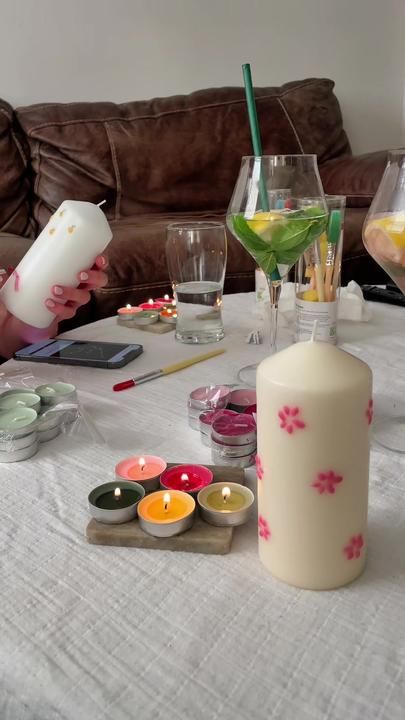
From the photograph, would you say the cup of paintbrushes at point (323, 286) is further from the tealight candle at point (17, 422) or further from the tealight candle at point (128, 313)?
the tealight candle at point (17, 422)

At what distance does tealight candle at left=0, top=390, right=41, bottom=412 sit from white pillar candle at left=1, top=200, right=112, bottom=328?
0.50 feet

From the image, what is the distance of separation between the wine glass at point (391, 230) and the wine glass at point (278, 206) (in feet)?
0.32

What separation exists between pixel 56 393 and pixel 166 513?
25cm

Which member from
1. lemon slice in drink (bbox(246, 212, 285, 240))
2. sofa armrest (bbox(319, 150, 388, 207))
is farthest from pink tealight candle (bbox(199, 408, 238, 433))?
sofa armrest (bbox(319, 150, 388, 207))

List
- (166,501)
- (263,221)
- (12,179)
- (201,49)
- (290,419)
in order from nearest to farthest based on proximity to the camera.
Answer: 1. (290,419)
2. (166,501)
3. (263,221)
4. (12,179)
5. (201,49)

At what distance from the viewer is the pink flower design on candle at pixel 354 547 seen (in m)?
0.38

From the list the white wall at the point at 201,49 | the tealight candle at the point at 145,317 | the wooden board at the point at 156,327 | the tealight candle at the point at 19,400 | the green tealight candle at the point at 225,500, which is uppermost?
the white wall at the point at 201,49

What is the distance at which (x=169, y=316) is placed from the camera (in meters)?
0.98

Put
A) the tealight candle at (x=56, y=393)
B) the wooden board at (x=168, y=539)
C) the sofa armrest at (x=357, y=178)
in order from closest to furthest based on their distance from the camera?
the wooden board at (x=168, y=539), the tealight candle at (x=56, y=393), the sofa armrest at (x=357, y=178)

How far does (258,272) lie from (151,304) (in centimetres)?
19

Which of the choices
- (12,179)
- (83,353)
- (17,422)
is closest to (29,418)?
(17,422)

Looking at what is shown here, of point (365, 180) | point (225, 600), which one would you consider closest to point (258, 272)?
point (225, 600)

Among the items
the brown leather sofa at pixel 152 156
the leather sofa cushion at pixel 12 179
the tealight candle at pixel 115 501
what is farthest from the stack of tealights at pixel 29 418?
the leather sofa cushion at pixel 12 179

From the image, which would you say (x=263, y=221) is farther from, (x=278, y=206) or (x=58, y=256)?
(x=58, y=256)
